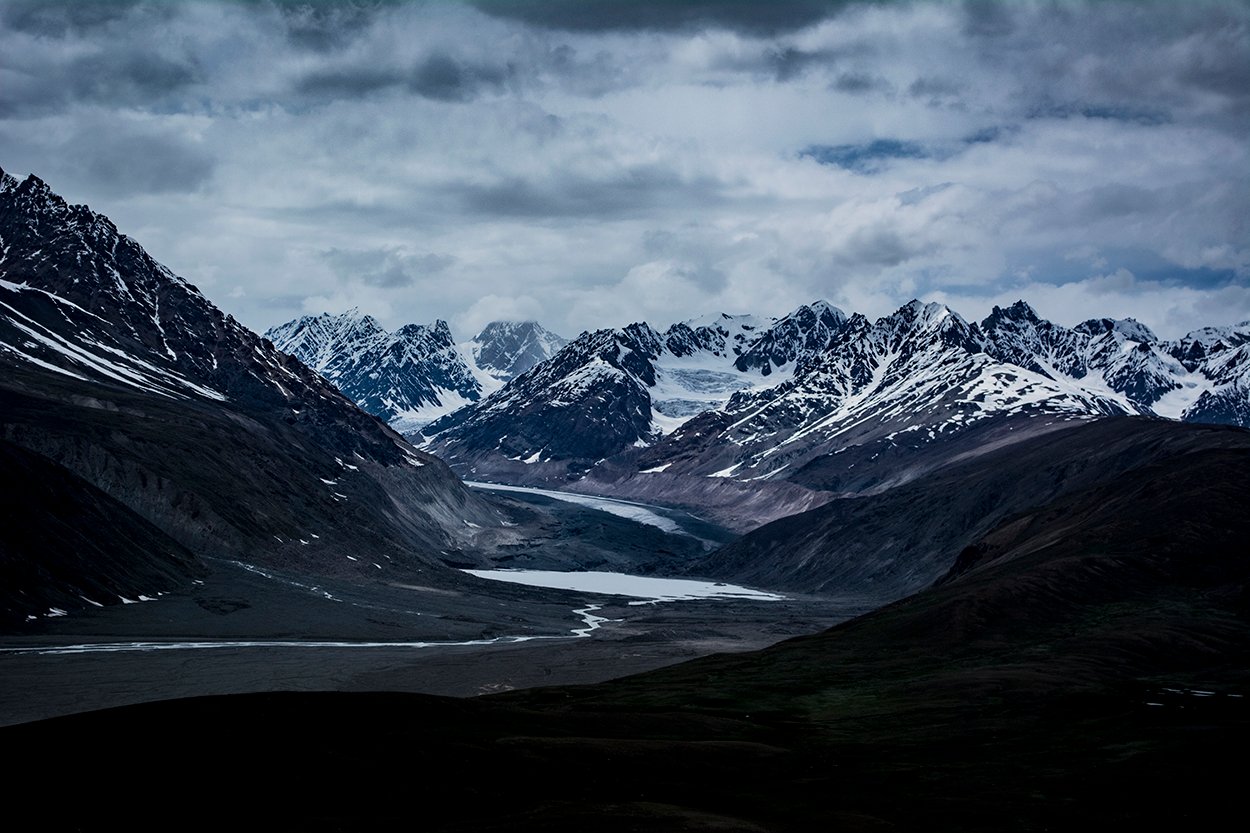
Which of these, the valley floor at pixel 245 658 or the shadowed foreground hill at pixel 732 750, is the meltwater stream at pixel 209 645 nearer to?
the valley floor at pixel 245 658

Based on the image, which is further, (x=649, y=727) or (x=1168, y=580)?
(x=1168, y=580)

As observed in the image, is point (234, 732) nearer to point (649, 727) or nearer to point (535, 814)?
point (535, 814)

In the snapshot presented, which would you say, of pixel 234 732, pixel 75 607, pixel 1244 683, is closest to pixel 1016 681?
pixel 1244 683

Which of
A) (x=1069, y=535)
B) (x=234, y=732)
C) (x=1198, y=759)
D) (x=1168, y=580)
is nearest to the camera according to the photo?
(x=234, y=732)

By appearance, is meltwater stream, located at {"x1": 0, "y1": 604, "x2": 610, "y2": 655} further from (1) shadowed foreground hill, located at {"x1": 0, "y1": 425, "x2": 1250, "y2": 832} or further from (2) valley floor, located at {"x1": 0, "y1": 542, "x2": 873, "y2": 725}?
(1) shadowed foreground hill, located at {"x1": 0, "y1": 425, "x2": 1250, "y2": 832}

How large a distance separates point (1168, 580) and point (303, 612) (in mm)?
124007

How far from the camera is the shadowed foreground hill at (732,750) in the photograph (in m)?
62.8

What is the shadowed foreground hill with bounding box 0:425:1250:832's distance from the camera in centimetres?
6278

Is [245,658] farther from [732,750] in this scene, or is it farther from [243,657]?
[732,750]

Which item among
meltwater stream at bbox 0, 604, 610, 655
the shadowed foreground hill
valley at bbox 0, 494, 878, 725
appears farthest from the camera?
meltwater stream at bbox 0, 604, 610, 655

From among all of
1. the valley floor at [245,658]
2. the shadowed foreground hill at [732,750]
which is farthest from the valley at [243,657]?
the shadowed foreground hill at [732,750]

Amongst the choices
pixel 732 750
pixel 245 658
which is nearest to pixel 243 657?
pixel 245 658

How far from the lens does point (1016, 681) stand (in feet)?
380

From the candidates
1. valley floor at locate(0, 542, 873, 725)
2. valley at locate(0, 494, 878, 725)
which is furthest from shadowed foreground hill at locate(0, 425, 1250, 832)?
valley at locate(0, 494, 878, 725)
